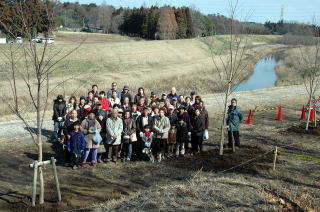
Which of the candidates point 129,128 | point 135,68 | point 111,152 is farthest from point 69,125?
point 135,68

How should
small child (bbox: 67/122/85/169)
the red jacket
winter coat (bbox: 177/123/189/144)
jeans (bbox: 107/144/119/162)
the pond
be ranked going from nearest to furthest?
small child (bbox: 67/122/85/169) → jeans (bbox: 107/144/119/162) → winter coat (bbox: 177/123/189/144) → the red jacket → the pond

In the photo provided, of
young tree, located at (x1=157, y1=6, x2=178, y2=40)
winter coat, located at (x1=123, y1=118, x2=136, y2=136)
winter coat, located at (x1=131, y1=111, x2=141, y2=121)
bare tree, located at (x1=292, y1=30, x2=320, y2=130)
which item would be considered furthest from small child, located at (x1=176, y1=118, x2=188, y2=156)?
young tree, located at (x1=157, y1=6, x2=178, y2=40)

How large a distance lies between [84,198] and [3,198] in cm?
188

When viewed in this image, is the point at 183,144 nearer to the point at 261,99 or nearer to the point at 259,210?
the point at 259,210

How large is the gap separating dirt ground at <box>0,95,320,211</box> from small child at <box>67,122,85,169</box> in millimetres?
442

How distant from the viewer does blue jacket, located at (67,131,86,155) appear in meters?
10.5

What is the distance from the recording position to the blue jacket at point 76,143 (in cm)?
1050

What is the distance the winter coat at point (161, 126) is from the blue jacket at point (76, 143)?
232 centimetres

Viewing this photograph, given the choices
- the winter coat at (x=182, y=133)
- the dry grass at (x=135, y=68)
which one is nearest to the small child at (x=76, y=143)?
the winter coat at (x=182, y=133)

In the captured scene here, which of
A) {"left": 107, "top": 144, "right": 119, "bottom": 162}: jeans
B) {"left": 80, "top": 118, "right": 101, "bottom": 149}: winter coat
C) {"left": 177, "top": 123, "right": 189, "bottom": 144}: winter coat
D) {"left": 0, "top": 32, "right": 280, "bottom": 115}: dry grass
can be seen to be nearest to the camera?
{"left": 80, "top": 118, "right": 101, "bottom": 149}: winter coat

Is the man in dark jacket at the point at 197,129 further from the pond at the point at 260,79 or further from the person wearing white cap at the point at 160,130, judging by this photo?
the pond at the point at 260,79

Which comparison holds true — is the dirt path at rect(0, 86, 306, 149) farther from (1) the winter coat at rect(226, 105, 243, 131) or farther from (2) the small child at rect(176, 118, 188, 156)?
(1) the winter coat at rect(226, 105, 243, 131)

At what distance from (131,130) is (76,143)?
1.78m

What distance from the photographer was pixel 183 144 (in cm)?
1217
